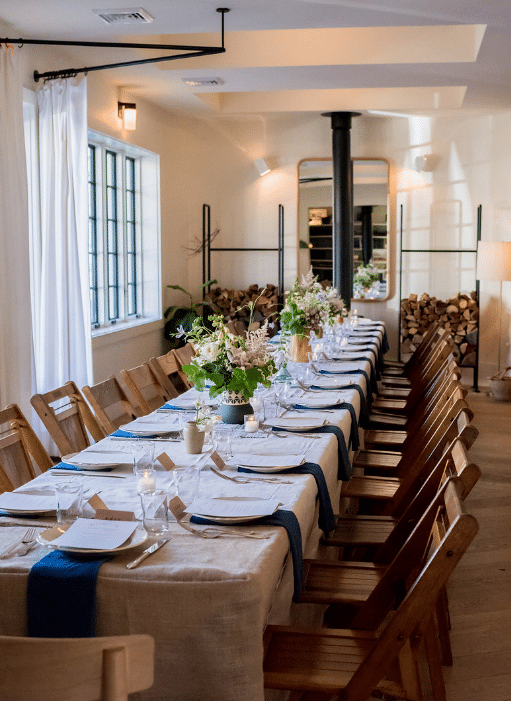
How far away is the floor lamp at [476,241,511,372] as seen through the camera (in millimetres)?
7941

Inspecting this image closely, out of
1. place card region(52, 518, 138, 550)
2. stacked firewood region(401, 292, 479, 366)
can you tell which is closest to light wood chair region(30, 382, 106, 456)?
place card region(52, 518, 138, 550)

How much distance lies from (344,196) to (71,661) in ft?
→ 26.7

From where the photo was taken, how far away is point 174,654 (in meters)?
1.71

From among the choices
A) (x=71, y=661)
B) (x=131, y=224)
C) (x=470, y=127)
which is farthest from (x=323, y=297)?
(x=71, y=661)

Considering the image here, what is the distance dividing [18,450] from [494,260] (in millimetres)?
6296

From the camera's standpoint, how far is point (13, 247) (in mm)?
4754

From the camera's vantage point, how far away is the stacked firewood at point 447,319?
353 inches

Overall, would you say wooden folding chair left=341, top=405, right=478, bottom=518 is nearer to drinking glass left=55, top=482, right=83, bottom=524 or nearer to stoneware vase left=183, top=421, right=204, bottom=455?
stoneware vase left=183, top=421, right=204, bottom=455

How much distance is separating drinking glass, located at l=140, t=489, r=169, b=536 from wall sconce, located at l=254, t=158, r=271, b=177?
767 centimetres

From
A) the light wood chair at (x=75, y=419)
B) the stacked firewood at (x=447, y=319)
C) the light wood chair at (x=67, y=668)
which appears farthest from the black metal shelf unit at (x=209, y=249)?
the light wood chair at (x=67, y=668)

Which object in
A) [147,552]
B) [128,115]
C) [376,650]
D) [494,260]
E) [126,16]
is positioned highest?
[126,16]

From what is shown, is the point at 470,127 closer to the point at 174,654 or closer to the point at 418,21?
the point at 418,21

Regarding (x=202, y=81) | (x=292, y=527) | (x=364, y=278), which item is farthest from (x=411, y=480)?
(x=364, y=278)

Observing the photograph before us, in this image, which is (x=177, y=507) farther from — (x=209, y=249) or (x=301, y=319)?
(x=209, y=249)
